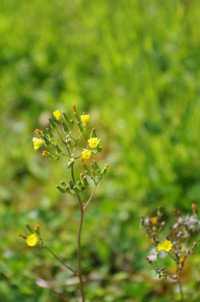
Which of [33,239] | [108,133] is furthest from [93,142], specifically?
[108,133]

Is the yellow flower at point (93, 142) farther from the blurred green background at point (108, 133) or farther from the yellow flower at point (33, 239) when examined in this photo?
the blurred green background at point (108, 133)

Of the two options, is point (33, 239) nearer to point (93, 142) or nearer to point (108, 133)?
point (93, 142)

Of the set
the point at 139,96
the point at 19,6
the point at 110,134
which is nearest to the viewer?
the point at 139,96

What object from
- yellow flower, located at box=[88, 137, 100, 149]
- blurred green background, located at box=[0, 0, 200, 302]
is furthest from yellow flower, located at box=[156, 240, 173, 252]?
blurred green background, located at box=[0, 0, 200, 302]

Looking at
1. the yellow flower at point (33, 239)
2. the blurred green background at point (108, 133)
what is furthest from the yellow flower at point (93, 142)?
the blurred green background at point (108, 133)

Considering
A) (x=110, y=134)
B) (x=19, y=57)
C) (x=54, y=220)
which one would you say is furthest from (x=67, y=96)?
(x=54, y=220)

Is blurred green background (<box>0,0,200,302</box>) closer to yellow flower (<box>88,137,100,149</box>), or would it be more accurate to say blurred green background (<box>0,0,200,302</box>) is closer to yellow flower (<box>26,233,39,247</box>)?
yellow flower (<box>26,233,39,247</box>)

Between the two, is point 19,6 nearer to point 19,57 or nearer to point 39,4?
point 39,4

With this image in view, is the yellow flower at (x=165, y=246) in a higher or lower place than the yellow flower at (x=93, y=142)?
lower

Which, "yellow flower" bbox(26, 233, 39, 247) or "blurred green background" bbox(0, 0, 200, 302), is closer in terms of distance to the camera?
"yellow flower" bbox(26, 233, 39, 247)
